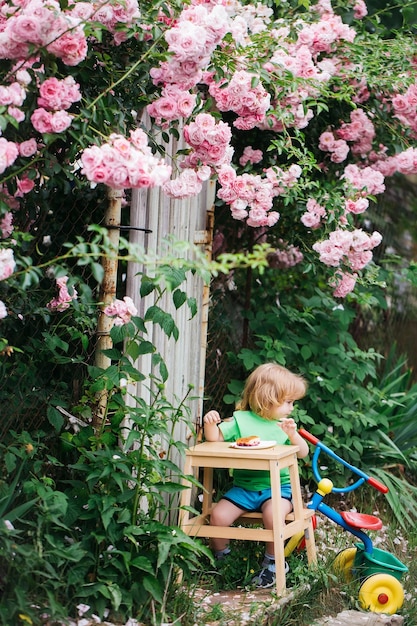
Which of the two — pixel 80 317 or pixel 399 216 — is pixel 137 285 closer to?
pixel 80 317

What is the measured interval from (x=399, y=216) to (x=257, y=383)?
11.9ft

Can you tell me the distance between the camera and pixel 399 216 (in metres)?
7.45

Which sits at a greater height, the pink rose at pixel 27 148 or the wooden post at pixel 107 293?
the pink rose at pixel 27 148

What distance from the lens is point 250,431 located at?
167 inches

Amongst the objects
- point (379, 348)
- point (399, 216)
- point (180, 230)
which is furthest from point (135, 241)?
point (399, 216)

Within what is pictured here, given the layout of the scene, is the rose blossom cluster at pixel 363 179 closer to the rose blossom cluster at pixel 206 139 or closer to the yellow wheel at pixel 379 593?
the rose blossom cluster at pixel 206 139

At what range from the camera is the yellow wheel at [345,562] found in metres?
4.18

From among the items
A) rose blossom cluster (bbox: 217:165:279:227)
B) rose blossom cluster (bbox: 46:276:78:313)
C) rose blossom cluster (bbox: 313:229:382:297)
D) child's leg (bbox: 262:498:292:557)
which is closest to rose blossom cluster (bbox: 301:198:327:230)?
rose blossom cluster (bbox: 313:229:382:297)

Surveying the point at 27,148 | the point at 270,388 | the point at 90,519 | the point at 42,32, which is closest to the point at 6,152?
the point at 27,148

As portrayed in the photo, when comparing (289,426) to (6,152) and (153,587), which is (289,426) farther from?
(6,152)

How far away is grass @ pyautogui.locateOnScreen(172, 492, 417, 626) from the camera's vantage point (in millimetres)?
3484

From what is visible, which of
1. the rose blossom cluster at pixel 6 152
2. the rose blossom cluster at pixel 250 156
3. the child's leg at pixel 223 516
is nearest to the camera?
the rose blossom cluster at pixel 6 152

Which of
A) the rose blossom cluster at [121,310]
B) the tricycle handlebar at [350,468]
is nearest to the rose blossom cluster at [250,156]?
the tricycle handlebar at [350,468]

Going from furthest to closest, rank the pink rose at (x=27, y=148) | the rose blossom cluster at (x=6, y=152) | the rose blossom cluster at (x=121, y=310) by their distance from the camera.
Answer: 1. the rose blossom cluster at (x=121, y=310)
2. the pink rose at (x=27, y=148)
3. the rose blossom cluster at (x=6, y=152)
